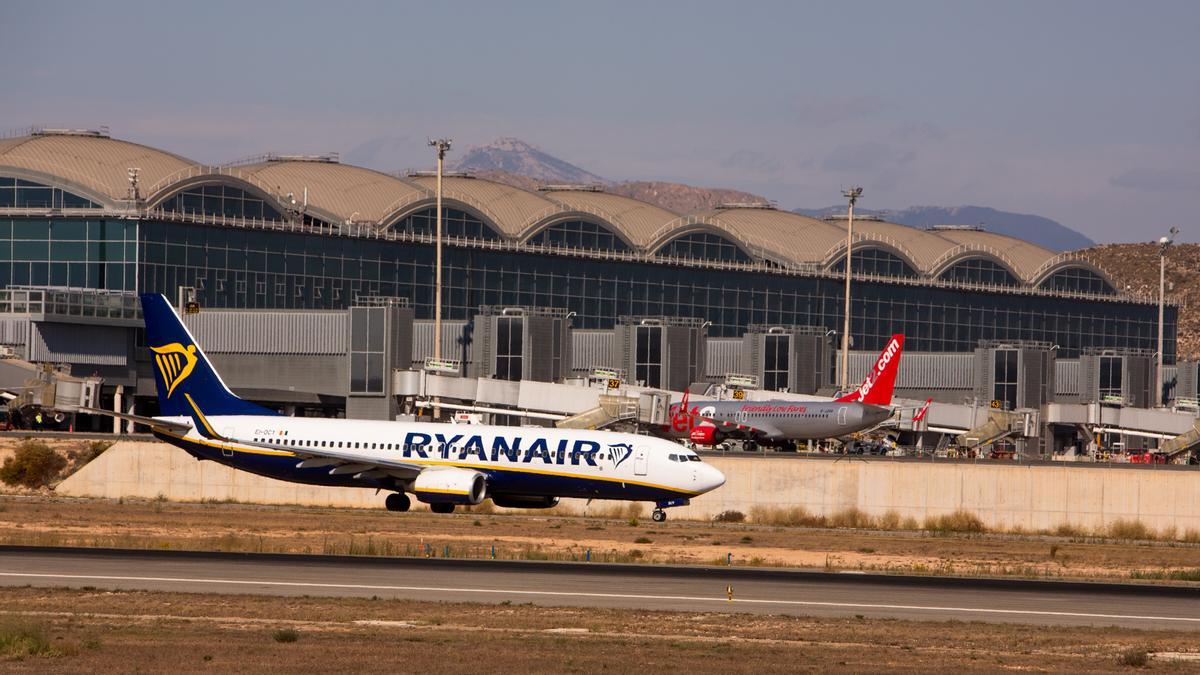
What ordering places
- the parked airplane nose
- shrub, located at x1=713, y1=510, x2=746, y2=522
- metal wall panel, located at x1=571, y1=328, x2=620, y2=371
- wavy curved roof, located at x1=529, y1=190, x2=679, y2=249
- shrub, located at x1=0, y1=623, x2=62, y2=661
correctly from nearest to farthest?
shrub, located at x1=0, y1=623, x2=62, y2=661 → the parked airplane nose → shrub, located at x1=713, y1=510, x2=746, y2=522 → metal wall panel, located at x1=571, y1=328, x2=620, y2=371 → wavy curved roof, located at x1=529, y1=190, x2=679, y2=249

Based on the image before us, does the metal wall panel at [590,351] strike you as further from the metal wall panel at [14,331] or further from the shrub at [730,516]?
the shrub at [730,516]

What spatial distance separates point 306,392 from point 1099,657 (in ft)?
276

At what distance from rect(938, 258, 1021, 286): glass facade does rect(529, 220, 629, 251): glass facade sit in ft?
121

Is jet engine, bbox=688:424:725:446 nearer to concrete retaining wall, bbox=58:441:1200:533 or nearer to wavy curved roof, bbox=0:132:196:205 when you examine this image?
concrete retaining wall, bbox=58:441:1200:533

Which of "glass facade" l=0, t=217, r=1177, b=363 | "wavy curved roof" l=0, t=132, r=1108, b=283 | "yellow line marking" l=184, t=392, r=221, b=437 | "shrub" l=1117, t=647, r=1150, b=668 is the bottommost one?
"shrub" l=1117, t=647, r=1150, b=668

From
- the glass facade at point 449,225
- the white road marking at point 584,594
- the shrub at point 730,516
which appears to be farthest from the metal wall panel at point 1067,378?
the white road marking at point 584,594

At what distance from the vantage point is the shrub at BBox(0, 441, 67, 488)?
239ft

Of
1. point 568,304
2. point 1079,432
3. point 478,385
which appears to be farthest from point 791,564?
point 568,304

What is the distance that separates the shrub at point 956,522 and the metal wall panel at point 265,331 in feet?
174

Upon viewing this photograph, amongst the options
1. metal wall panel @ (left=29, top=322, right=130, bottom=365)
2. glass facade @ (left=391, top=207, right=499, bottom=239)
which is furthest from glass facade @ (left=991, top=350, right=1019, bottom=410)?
metal wall panel @ (left=29, top=322, right=130, bottom=365)

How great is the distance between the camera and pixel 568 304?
456ft

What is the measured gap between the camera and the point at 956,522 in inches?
2496

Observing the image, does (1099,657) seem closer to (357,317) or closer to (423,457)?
(423,457)

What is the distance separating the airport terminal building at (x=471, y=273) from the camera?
10806 cm
